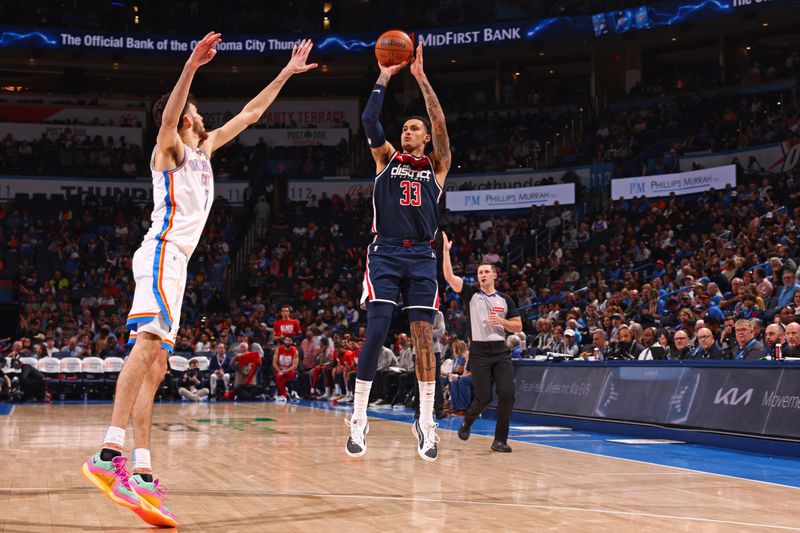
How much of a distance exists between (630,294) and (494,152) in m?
14.8

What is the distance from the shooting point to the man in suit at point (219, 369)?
65.6 feet

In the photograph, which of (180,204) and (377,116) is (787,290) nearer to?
(377,116)

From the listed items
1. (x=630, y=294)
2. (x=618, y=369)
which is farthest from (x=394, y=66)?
(x=630, y=294)

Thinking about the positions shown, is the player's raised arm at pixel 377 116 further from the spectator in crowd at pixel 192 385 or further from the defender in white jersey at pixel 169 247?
the spectator in crowd at pixel 192 385

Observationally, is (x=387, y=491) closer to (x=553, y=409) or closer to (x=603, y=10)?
(x=553, y=409)

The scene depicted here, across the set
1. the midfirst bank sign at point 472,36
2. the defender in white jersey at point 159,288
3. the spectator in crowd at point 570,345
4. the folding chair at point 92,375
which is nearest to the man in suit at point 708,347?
the spectator in crowd at point 570,345

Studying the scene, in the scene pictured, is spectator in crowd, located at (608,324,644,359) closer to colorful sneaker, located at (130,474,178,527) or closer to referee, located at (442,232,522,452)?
referee, located at (442,232,522,452)

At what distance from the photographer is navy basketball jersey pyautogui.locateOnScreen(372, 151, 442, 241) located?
630cm

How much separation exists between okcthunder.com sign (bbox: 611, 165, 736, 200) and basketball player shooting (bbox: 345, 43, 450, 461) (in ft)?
64.7

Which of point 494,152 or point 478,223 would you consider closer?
point 478,223

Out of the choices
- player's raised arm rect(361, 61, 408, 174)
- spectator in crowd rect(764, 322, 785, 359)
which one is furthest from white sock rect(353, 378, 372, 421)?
spectator in crowd rect(764, 322, 785, 359)

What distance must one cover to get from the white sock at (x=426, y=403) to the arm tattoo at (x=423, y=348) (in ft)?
0.17

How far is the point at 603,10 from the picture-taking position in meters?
29.4

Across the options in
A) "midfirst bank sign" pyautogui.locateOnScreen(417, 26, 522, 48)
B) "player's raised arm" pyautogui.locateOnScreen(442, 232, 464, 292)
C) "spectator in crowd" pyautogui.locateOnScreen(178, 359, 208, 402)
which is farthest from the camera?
"midfirst bank sign" pyautogui.locateOnScreen(417, 26, 522, 48)
